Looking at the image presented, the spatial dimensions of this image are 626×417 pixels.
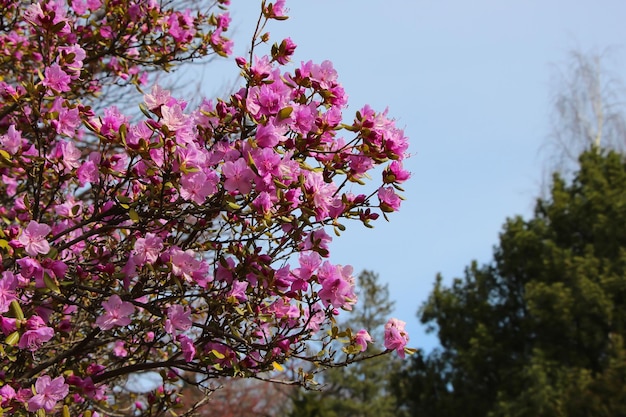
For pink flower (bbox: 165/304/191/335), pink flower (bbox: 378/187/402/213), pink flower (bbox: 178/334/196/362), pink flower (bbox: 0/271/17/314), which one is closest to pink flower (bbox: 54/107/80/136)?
pink flower (bbox: 0/271/17/314)

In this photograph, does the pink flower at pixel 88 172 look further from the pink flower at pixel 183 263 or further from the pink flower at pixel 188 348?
the pink flower at pixel 188 348

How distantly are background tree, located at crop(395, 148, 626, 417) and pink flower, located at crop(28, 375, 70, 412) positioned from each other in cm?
1086

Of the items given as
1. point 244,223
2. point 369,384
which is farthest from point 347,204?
point 369,384

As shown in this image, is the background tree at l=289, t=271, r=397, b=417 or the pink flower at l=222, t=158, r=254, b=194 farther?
the background tree at l=289, t=271, r=397, b=417

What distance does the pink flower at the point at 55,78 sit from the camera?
2.77 m

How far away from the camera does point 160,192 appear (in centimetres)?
254

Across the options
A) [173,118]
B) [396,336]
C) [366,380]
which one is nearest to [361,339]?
[396,336]

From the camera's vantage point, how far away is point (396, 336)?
2834 mm

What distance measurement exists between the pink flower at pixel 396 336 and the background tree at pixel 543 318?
32.6 feet

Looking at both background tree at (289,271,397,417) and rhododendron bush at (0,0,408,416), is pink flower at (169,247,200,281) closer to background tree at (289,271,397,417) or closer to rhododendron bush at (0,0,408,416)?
rhododendron bush at (0,0,408,416)

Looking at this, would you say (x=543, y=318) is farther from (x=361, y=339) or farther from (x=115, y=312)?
(x=115, y=312)

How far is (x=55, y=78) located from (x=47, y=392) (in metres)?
1.34

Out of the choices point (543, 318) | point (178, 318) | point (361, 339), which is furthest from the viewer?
point (543, 318)

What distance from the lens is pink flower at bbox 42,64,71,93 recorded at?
109 inches
